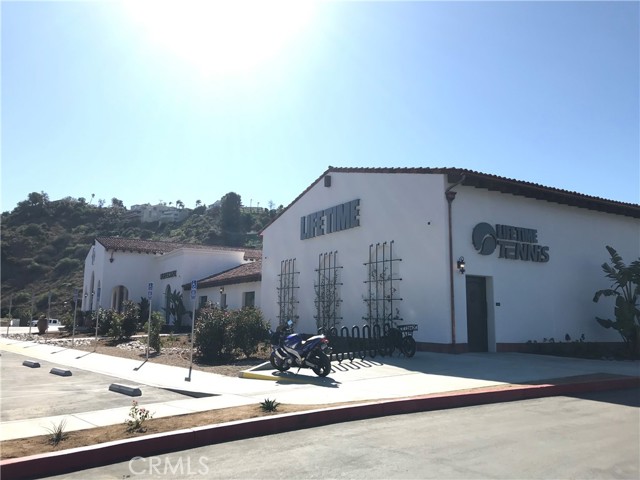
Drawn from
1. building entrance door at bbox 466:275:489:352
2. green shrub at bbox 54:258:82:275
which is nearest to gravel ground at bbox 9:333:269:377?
A: building entrance door at bbox 466:275:489:352

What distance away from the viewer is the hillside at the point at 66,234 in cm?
7219

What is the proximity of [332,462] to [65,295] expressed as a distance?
230 ft

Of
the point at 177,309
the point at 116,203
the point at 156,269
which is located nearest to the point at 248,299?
the point at 177,309

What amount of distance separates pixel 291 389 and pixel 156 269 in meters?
36.0

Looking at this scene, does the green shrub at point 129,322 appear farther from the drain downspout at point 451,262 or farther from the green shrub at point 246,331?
the drain downspout at point 451,262

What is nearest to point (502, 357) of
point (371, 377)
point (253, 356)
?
point (371, 377)

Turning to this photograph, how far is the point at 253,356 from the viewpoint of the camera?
1683 cm

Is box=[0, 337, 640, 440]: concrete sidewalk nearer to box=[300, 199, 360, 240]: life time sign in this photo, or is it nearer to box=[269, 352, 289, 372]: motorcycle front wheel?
box=[269, 352, 289, 372]: motorcycle front wheel

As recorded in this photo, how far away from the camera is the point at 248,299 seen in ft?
98.5

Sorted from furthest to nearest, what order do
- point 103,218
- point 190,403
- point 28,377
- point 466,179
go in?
point 103,218 < point 466,179 < point 28,377 < point 190,403

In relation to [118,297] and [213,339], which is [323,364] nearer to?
[213,339]

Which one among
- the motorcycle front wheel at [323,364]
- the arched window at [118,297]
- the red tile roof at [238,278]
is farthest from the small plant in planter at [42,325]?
the motorcycle front wheel at [323,364]

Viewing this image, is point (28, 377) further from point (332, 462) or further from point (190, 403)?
point (332, 462)

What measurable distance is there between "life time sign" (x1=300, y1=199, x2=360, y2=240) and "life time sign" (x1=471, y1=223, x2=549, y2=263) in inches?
199
